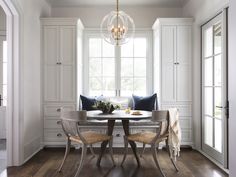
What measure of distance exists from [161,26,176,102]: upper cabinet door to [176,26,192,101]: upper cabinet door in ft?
0.32

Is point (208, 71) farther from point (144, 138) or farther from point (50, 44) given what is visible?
point (50, 44)

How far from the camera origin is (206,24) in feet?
13.1

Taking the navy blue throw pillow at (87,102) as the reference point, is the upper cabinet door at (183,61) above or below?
above

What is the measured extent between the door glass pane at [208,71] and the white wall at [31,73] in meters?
2.92

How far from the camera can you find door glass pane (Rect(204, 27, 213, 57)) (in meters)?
3.83

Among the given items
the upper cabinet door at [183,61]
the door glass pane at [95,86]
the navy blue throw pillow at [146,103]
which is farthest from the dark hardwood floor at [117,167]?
the door glass pane at [95,86]

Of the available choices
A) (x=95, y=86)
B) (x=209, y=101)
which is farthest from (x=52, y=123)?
(x=209, y=101)

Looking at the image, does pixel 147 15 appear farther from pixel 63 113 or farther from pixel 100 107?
pixel 63 113

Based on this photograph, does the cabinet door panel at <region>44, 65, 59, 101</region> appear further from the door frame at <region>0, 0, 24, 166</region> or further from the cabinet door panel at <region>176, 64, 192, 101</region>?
the cabinet door panel at <region>176, 64, 192, 101</region>

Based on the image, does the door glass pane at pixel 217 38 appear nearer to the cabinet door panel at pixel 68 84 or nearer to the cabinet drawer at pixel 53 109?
the cabinet door panel at pixel 68 84

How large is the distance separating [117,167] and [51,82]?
6.85 ft

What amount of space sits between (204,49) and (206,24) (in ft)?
1.37

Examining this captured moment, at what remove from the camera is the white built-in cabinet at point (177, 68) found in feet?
14.5

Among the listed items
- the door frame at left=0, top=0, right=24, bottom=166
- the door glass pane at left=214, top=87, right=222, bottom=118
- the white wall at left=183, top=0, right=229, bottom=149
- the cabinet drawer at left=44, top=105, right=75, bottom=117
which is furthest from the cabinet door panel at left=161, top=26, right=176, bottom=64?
the door frame at left=0, top=0, right=24, bottom=166
